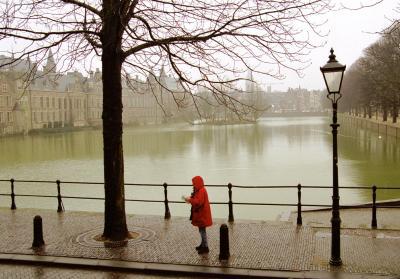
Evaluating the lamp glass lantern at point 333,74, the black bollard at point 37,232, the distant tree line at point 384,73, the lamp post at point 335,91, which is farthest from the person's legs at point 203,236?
the distant tree line at point 384,73

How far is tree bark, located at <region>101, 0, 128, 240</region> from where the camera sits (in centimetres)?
994

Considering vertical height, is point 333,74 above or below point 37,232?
above

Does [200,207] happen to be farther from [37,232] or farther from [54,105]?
[54,105]

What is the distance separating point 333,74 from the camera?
8.13m

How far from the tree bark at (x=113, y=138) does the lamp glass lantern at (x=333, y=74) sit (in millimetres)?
4427

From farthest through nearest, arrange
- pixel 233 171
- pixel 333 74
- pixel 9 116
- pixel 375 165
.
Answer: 1. pixel 9 116
2. pixel 375 165
3. pixel 233 171
4. pixel 333 74

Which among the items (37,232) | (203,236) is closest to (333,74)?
(203,236)

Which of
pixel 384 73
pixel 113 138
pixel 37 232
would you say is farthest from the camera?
pixel 384 73

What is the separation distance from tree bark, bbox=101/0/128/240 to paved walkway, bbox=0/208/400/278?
52cm

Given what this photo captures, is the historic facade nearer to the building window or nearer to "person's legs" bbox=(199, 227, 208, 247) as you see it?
the building window

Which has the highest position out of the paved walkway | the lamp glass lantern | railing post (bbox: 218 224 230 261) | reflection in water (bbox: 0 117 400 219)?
the lamp glass lantern

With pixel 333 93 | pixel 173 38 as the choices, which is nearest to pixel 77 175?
pixel 173 38

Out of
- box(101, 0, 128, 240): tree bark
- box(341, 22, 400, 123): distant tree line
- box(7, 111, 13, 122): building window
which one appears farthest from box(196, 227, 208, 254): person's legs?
box(7, 111, 13, 122): building window

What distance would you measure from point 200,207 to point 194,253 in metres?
0.90
